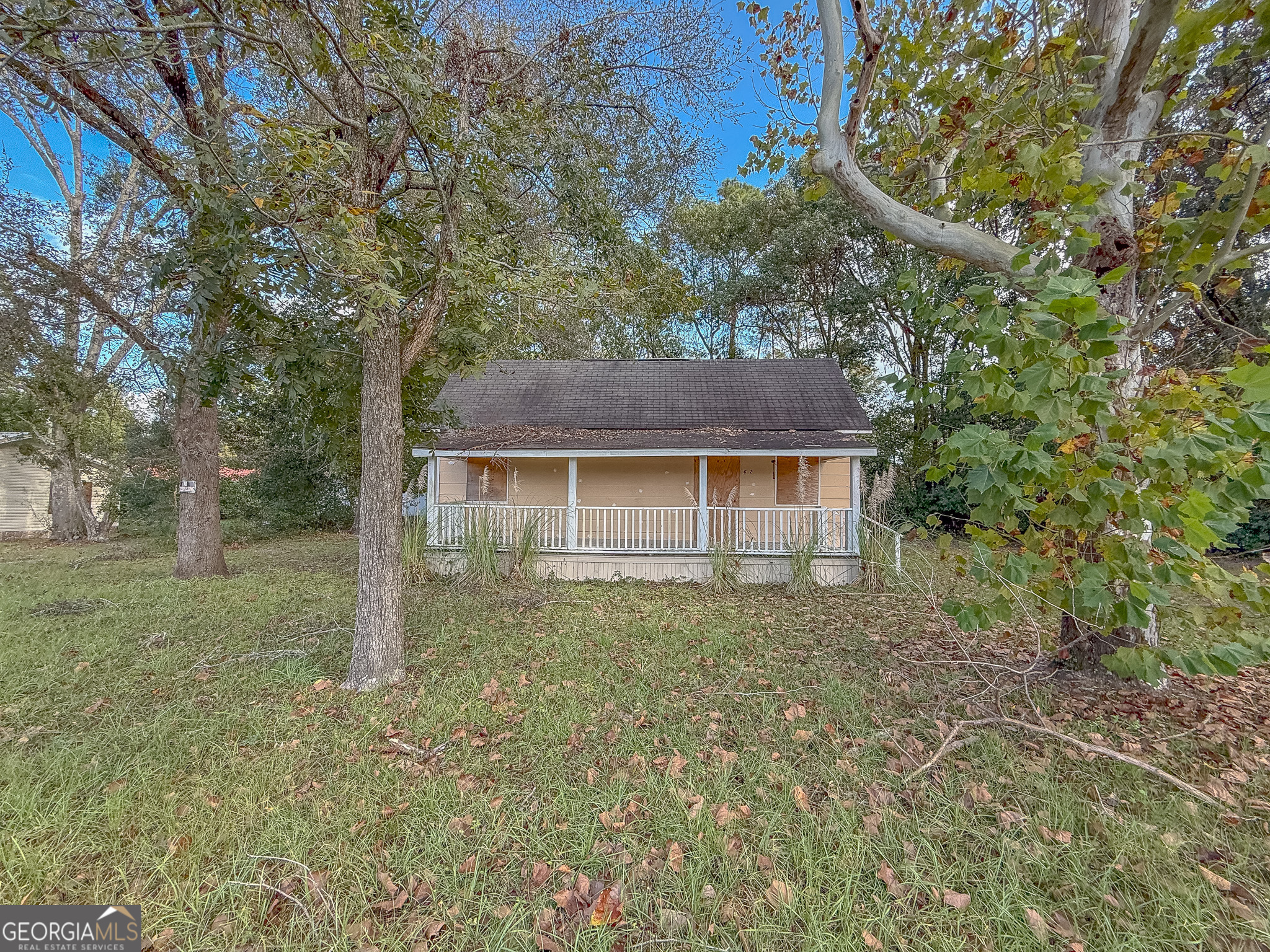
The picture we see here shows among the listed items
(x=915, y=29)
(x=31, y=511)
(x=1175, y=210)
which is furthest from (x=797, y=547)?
(x=31, y=511)

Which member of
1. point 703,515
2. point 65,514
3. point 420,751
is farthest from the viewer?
point 65,514

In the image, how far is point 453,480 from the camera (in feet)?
39.6

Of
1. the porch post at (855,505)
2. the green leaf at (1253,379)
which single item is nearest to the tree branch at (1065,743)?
the green leaf at (1253,379)

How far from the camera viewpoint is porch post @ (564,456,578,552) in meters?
9.73

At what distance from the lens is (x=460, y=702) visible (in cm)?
399

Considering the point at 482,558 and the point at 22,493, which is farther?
the point at 22,493

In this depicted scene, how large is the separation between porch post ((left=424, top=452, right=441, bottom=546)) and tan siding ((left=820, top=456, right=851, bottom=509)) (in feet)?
26.9

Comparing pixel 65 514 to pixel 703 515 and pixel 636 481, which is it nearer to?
pixel 636 481

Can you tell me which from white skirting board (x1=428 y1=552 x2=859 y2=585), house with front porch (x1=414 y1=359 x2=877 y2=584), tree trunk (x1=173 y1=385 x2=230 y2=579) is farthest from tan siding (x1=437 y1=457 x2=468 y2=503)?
tree trunk (x1=173 y1=385 x2=230 y2=579)

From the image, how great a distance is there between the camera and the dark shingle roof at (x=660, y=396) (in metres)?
11.4

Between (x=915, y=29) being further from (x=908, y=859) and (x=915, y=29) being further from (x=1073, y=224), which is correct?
(x=908, y=859)

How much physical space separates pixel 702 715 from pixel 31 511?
2297 centimetres

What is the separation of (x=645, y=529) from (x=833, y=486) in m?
4.77

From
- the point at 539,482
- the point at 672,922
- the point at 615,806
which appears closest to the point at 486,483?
the point at 539,482
